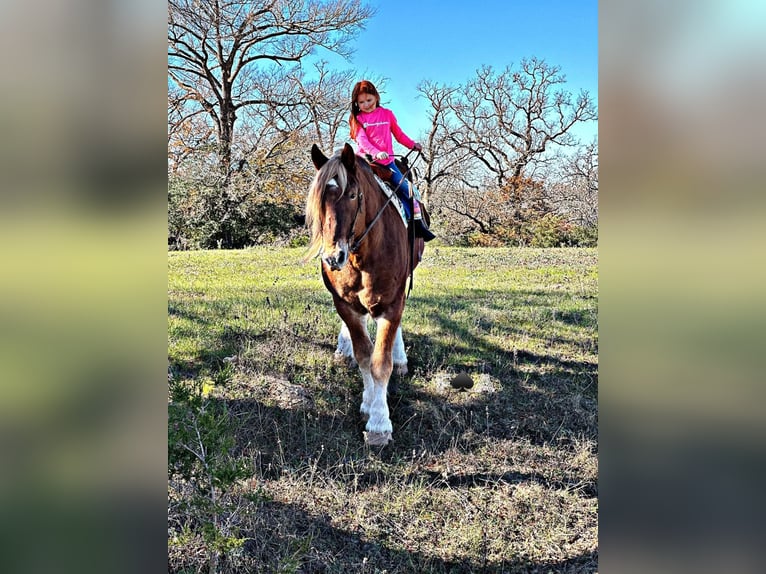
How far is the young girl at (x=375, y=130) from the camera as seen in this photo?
269 cm

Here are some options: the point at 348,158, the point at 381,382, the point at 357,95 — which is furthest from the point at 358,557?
the point at 357,95

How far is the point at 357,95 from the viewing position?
268 centimetres

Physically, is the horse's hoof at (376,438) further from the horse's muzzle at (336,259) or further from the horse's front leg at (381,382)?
the horse's muzzle at (336,259)

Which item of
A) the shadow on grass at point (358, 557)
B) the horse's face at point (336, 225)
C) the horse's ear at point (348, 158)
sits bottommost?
the shadow on grass at point (358, 557)

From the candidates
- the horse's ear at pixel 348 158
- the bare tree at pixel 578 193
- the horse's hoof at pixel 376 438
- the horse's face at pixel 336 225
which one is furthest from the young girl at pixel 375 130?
the bare tree at pixel 578 193

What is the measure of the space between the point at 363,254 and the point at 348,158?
519 mm

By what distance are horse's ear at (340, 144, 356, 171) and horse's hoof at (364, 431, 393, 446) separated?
1.46 meters

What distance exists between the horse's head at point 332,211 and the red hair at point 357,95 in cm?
75

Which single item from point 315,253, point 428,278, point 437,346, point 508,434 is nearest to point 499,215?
point 428,278
